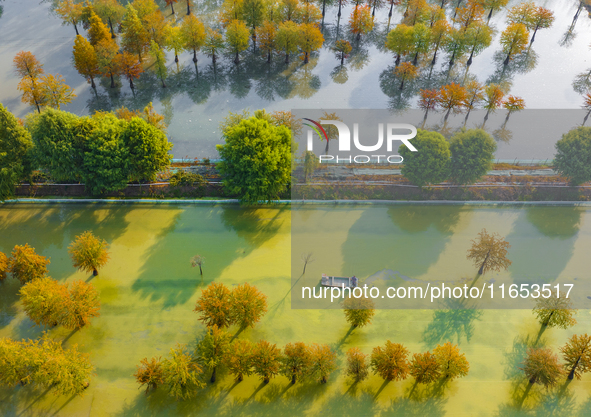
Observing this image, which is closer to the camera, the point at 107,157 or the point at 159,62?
the point at 107,157

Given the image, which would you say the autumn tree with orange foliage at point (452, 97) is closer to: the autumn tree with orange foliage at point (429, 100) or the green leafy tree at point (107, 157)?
the autumn tree with orange foliage at point (429, 100)

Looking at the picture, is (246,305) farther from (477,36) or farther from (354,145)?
(477,36)

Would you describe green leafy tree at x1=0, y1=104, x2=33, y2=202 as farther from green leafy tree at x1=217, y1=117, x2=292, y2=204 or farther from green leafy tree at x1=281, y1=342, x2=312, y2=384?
green leafy tree at x1=281, y1=342, x2=312, y2=384

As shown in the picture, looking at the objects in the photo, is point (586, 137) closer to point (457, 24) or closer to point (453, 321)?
point (453, 321)

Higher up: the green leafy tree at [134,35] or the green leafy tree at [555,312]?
the green leafy tree at [134,35]

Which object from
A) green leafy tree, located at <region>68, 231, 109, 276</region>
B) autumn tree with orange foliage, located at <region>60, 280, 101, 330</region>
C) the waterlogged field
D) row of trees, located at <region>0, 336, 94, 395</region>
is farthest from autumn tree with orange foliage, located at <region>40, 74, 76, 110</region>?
row of trees, located at <region>0, 336, 94, 395</region>

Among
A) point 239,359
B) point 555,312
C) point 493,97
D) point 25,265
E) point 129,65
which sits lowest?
point 239,359

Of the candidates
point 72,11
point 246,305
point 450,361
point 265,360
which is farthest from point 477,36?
point 72,11

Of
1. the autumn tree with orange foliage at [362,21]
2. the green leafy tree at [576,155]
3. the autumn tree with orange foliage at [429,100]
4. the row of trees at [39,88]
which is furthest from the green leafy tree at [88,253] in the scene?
the autumn tree with orange foliage at [362,21]
